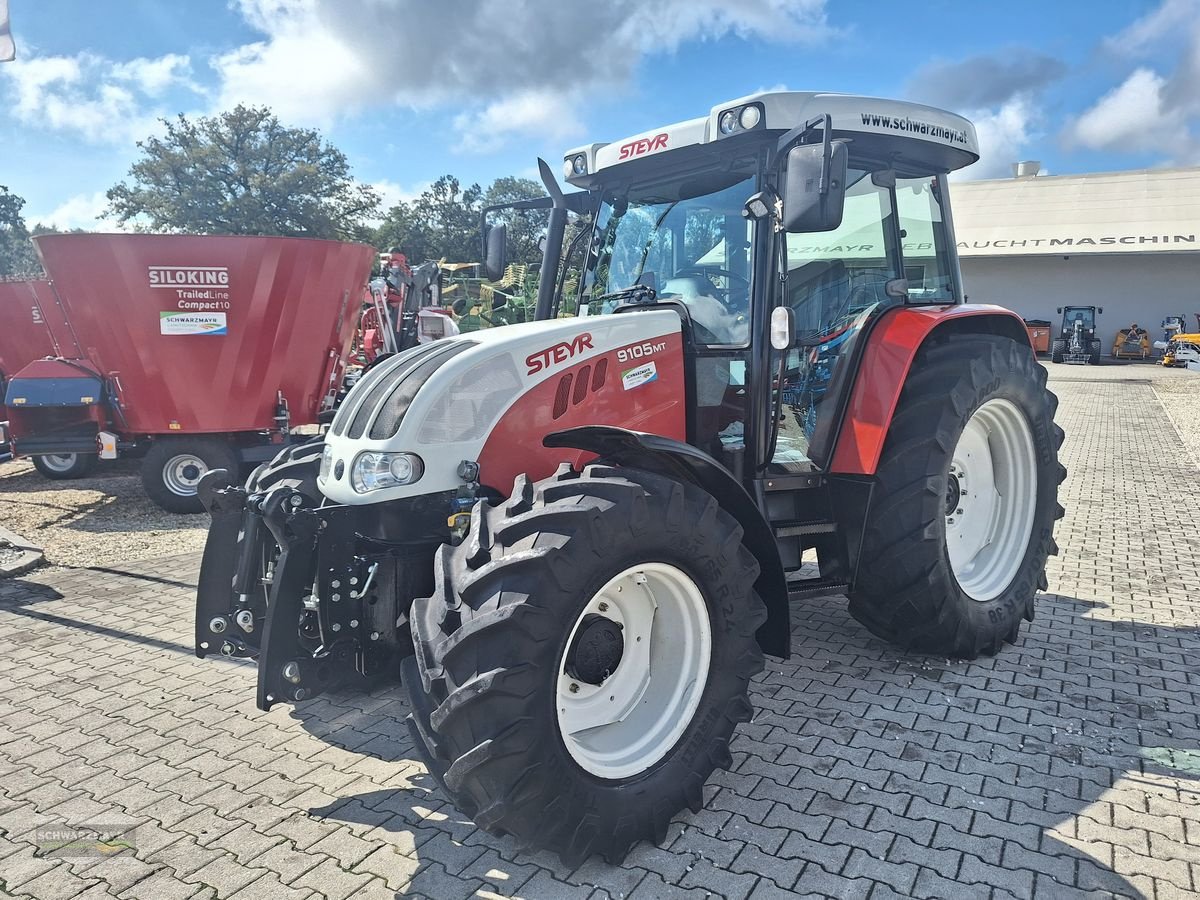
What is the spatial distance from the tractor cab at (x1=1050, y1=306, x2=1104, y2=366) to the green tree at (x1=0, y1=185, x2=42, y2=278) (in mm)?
74755

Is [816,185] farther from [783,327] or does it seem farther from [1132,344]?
[1132,344]

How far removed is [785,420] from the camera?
13.0 feet

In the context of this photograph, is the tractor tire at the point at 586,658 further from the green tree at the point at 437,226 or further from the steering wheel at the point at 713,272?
the green tree at the point at 437,226

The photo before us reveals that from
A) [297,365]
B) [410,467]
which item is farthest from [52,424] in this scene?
[410,467]

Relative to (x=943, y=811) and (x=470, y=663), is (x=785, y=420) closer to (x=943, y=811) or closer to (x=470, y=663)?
(x=943, y=811)

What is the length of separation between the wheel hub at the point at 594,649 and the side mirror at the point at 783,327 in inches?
56.5

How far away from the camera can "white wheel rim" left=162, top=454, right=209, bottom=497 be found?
8.07m

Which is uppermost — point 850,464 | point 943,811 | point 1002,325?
point 1002,325

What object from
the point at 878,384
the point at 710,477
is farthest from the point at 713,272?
the point at 710,477

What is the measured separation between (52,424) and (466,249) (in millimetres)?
42451

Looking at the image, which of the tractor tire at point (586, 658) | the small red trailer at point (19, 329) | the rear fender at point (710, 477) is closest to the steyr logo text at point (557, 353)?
the rear fender at point (710, 477)

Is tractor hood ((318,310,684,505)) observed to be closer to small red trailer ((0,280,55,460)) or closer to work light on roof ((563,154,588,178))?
work light on roof ((563,154,588,178))

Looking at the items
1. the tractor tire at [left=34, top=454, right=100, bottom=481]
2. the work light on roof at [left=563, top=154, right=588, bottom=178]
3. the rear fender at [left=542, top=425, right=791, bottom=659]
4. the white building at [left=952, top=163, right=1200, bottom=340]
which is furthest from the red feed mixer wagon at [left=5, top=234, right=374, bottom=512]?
the white building at [left=952, top=163, right=1200, bottom=340]

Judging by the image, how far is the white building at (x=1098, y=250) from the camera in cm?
3194
